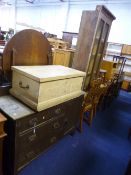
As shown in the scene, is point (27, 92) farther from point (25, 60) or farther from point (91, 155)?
point (91, 155)

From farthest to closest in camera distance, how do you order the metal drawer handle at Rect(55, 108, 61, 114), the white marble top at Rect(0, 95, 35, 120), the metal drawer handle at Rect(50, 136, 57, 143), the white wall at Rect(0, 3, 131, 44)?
the white wall at Rect(0, 3, 131, 44)
the metal drawer handle at Rect(50, 136, 57, 143)
the metal drawer handle at Rect(55, 108, 61, 114)
the white marble top at Rect(0, 95, 35, 120)

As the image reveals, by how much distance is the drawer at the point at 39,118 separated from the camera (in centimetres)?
134

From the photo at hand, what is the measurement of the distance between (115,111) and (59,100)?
8.79ft

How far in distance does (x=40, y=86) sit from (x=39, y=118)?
A: 35cm

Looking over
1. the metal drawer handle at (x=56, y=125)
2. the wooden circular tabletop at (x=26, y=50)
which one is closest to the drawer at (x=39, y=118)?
the metal drawer handle at (x=56, y=125)

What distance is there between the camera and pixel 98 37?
2711mm

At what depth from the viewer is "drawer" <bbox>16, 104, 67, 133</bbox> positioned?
4.41 ft

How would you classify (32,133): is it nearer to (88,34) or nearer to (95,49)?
(88,34)

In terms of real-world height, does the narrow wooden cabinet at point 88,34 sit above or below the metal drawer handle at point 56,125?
above

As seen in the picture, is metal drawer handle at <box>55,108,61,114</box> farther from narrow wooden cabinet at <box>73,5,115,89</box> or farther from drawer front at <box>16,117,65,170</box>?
narrow wooden cabinet at <box>73,5,115,89</box>

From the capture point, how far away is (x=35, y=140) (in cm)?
160

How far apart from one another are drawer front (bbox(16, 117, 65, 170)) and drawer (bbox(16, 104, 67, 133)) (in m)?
0.06

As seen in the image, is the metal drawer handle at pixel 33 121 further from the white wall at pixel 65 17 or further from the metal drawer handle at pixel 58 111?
the white wall at pixel 65 17

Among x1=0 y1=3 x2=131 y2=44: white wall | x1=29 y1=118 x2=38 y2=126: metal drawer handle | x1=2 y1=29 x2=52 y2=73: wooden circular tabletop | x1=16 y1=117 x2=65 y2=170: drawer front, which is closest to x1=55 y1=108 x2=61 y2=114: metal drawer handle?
x1=16 y1=117 x2=65 y2=170: drawer front
